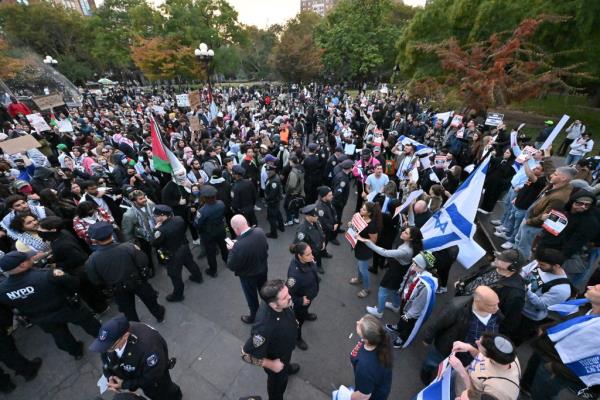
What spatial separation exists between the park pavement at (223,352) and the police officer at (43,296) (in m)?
0.55

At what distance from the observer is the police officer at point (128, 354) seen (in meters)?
2.60

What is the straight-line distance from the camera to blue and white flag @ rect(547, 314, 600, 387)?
2637 mm

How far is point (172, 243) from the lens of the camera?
4898mm

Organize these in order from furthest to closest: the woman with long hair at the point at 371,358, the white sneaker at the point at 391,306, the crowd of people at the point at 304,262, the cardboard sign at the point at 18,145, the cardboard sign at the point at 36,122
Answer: the cardboard sign at the point at 36,122 < the cardboard sign at the point at 18,145 < the white sneaker at the point at 391,306 < the crowd of people at the point at 304,262 < the woman with long hair at the point at 371,358

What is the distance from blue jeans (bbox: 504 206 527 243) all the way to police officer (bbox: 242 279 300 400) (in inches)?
239

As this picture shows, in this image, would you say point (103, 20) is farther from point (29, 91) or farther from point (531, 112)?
point (531, 112)

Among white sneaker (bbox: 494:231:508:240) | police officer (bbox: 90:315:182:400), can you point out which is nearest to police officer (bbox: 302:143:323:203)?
white sneaker (bbox: 494:231:508:240)

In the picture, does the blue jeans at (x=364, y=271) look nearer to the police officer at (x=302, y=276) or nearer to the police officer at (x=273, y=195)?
the police officer at (x=302, y=276)

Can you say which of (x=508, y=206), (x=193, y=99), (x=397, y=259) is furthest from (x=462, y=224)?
(x=193, y=99)

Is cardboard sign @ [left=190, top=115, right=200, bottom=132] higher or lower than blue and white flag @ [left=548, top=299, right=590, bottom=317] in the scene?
higher

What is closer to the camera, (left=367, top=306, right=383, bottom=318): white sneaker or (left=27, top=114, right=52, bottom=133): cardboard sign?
(left=367, top=306, right=383, bottom=318): white sneaker

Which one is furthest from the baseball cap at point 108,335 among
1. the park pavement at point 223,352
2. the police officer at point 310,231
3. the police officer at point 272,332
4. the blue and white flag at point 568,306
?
the blue and white flag at point 568,306

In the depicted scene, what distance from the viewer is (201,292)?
18.8ft

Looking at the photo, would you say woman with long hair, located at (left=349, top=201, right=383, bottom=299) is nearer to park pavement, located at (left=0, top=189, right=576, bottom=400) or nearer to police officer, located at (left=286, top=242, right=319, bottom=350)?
park pavement, located at (left=0, top=189, right=576, bottom=400)
